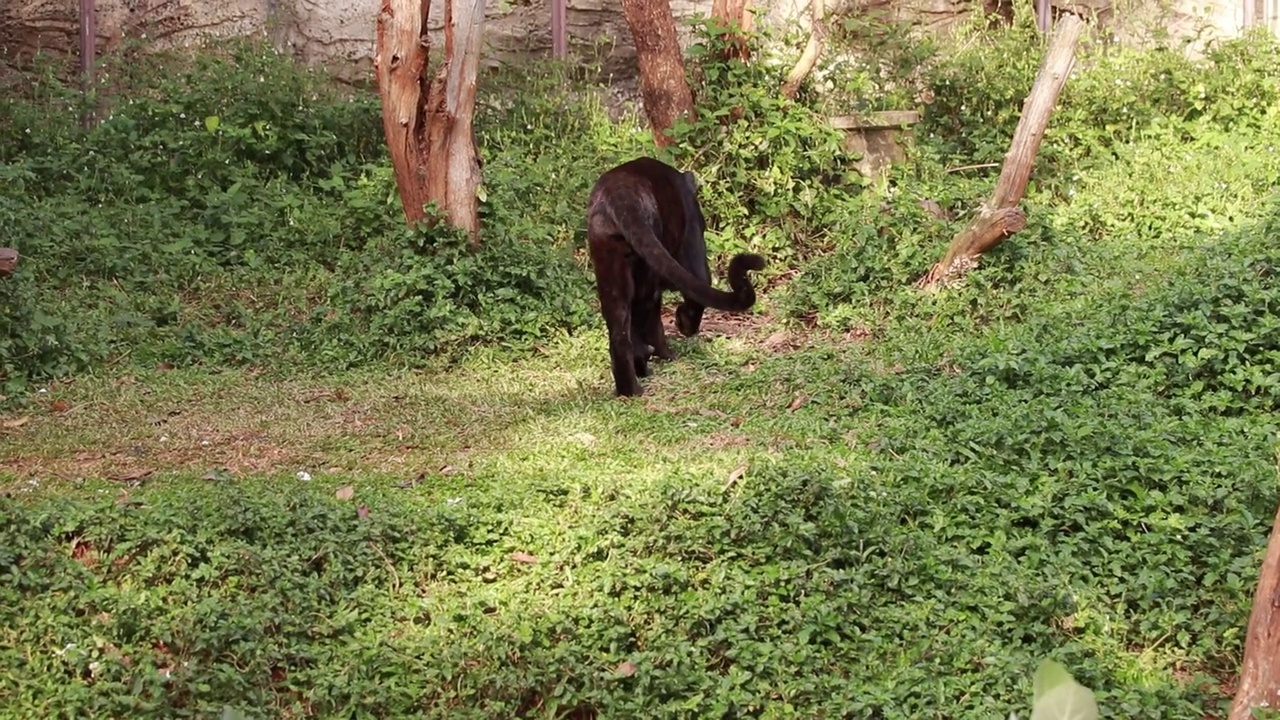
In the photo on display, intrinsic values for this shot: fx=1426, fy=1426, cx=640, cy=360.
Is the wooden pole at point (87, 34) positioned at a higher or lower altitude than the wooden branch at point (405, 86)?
higher

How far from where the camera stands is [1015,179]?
9.67 m

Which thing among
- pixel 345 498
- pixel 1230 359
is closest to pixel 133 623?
pixel 345 498

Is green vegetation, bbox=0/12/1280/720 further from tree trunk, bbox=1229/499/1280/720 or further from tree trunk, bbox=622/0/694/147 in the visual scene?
tree trunk, bbox=1229/499/1280/720

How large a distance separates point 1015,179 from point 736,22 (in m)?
2.87

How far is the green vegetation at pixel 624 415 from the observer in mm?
5156

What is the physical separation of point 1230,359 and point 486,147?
22.1ft

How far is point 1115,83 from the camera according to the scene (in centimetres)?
1248

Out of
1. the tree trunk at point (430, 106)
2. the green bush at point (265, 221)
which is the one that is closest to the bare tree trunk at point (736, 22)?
the green bush at point (265, 221)

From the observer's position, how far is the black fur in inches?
300

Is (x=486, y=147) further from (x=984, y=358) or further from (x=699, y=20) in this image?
(x=984, y=358)

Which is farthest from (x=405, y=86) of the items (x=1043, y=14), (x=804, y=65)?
(x=1043, y=14)

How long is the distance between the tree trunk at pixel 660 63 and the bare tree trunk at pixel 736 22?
16.2 inches

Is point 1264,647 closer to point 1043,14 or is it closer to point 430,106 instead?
point 430,106

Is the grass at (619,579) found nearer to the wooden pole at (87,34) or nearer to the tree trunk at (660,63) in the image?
the tree trunk at (660,63)
